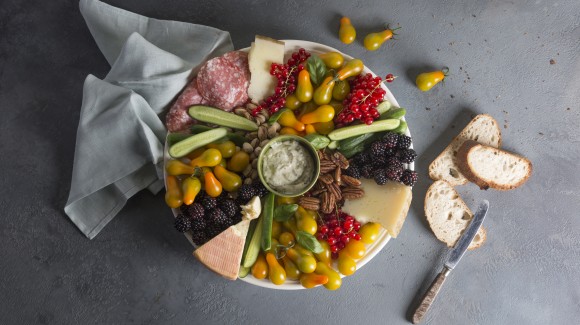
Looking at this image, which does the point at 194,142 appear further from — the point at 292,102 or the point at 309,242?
the point at 309,242

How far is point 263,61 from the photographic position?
1.55 metres

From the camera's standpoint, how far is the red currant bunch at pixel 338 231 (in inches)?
58.6

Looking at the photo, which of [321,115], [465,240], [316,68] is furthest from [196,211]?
[465,240]

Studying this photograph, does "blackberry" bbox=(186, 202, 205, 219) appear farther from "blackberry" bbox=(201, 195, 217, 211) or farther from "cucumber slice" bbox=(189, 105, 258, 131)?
"cucumber slice" bbox=(189, 105, 258, 131)

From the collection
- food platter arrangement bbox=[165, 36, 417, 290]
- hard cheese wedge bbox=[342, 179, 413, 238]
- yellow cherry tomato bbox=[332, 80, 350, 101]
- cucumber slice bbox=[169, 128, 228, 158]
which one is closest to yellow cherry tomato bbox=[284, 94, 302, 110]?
food platter arrangement bbox=[165, 36, 417, 290]

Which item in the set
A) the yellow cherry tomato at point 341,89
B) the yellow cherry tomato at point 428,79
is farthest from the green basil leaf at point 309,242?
the yellow cherry tomato at point 428,79

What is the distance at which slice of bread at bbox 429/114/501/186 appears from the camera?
175 cm

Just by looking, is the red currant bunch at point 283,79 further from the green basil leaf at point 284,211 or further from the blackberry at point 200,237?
the blackberry at point 200,237

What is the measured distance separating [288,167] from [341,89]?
12.9 inches

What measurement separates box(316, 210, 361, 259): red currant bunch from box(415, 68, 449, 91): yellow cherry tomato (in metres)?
0.59

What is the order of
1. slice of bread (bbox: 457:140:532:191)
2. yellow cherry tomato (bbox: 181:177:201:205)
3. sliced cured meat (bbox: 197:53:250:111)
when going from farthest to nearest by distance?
slice of bread (bbox: 457:140:532:191), sliced cured meat (bbox: 197:53:250:111), yellow cherry tomato (bbox: 181:177:201:205)

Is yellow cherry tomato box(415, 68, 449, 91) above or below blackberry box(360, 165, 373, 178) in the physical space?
above

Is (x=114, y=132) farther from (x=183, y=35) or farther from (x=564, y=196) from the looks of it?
(x=564, y=196)

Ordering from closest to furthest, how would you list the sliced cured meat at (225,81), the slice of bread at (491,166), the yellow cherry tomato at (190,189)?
the yellow cherry tomato at (190,189) < the sliced cured meat at (225,81) < the slice of bread at (491,166)
